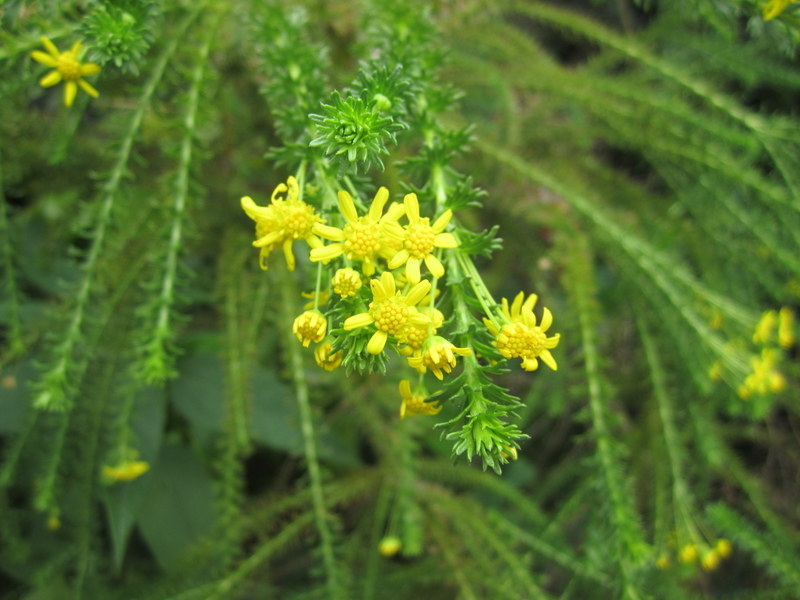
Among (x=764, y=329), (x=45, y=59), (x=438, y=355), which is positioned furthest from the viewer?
(x=764, y=329)

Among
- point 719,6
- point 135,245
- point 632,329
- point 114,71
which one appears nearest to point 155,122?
point 135,245

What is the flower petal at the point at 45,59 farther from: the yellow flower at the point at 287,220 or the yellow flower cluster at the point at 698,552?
the yellow flower cluster at the point at 698,552

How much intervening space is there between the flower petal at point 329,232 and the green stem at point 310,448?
659 mm

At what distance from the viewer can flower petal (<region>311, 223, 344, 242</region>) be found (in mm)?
752

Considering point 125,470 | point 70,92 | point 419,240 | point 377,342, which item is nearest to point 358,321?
point 377,342

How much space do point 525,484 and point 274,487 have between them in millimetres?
814

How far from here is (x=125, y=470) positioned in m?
1.28

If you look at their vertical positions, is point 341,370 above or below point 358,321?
below

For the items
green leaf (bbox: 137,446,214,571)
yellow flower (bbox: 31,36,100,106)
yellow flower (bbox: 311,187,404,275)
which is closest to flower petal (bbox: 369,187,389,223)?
yellow flower (bbox: 311,187,404,275)

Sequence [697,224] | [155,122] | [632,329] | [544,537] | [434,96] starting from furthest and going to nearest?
[632,329] → [697,224] → [155,122] → [544,537] → [434,96]

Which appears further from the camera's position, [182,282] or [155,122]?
[155,122]

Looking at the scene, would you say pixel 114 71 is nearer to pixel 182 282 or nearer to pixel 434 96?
pixel 182 282

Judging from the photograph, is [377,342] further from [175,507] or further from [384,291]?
[175,507]

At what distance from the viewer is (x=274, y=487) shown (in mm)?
1854
